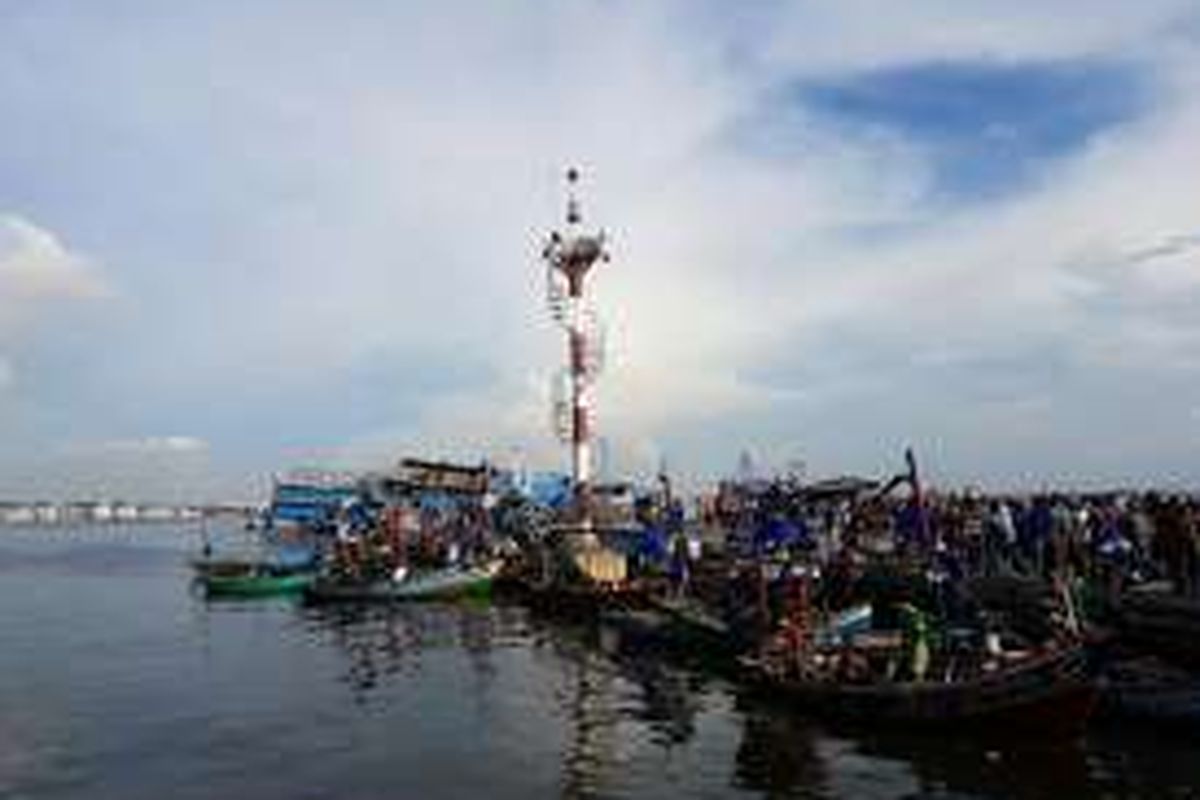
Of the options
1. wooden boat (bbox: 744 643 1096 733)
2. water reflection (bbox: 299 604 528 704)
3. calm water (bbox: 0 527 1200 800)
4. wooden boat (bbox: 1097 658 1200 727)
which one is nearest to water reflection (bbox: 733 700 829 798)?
calm water (bbox: 0 527 1200 800)

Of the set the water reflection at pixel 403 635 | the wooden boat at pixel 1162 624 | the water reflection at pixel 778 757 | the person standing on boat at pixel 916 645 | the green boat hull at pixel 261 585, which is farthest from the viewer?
the green boat hull at pixel 261 585

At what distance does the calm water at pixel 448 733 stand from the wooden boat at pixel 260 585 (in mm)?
15325

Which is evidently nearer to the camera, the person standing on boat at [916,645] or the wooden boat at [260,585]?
the person standing on boat at [916,645]

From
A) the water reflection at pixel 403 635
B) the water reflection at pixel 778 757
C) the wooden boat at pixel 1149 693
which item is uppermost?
the wooden boat at pixel 1149 693

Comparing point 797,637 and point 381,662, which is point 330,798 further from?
point 381,662

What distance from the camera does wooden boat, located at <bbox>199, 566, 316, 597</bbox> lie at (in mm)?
76312

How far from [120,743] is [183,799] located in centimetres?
689

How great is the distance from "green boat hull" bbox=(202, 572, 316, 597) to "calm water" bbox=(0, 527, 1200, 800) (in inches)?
603

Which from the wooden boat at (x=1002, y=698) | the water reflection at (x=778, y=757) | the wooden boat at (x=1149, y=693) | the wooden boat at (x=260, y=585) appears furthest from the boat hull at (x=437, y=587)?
the wooden boat at (x=1149, y=693)

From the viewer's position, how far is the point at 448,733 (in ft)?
120

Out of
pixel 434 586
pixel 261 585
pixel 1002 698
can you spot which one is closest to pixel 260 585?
pixel 261 585

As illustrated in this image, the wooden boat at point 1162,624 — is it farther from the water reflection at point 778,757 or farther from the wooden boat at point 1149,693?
the water reflection at point 778,757

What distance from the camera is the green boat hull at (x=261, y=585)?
250ft

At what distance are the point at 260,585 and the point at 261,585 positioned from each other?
0.15 feet
